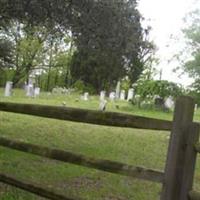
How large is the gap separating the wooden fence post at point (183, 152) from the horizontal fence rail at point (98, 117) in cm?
16

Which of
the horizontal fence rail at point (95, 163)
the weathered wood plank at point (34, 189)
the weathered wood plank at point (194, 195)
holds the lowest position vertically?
the weathered wood plank at point (34, 189)

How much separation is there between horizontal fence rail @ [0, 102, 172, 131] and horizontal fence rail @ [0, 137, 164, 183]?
28 cm

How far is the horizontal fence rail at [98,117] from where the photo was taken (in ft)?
10.7

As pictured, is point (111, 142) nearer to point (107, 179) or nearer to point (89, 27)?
point (89, 27)

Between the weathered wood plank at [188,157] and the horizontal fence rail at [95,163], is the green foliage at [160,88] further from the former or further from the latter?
the weathered wood plank at [188,157]

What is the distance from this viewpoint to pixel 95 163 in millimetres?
3396

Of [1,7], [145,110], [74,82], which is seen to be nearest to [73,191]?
[1,7]

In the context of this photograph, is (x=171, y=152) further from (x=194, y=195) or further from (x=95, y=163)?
(x=95, y=163)

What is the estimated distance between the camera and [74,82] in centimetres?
4372

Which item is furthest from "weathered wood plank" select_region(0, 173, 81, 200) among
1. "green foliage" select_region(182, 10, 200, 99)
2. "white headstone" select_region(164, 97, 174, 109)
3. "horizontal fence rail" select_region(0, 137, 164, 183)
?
"white headstone" select_region(164, 97, 174, 109)

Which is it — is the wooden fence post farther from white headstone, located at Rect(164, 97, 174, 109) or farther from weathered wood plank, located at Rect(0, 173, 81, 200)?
white headstone, located at Rect(164, 97, 174, 109)

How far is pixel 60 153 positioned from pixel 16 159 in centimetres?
426

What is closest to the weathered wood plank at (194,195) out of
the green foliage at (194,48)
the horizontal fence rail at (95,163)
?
the horizontal fence rail at (95,163)

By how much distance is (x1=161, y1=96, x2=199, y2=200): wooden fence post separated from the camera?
120 inches
